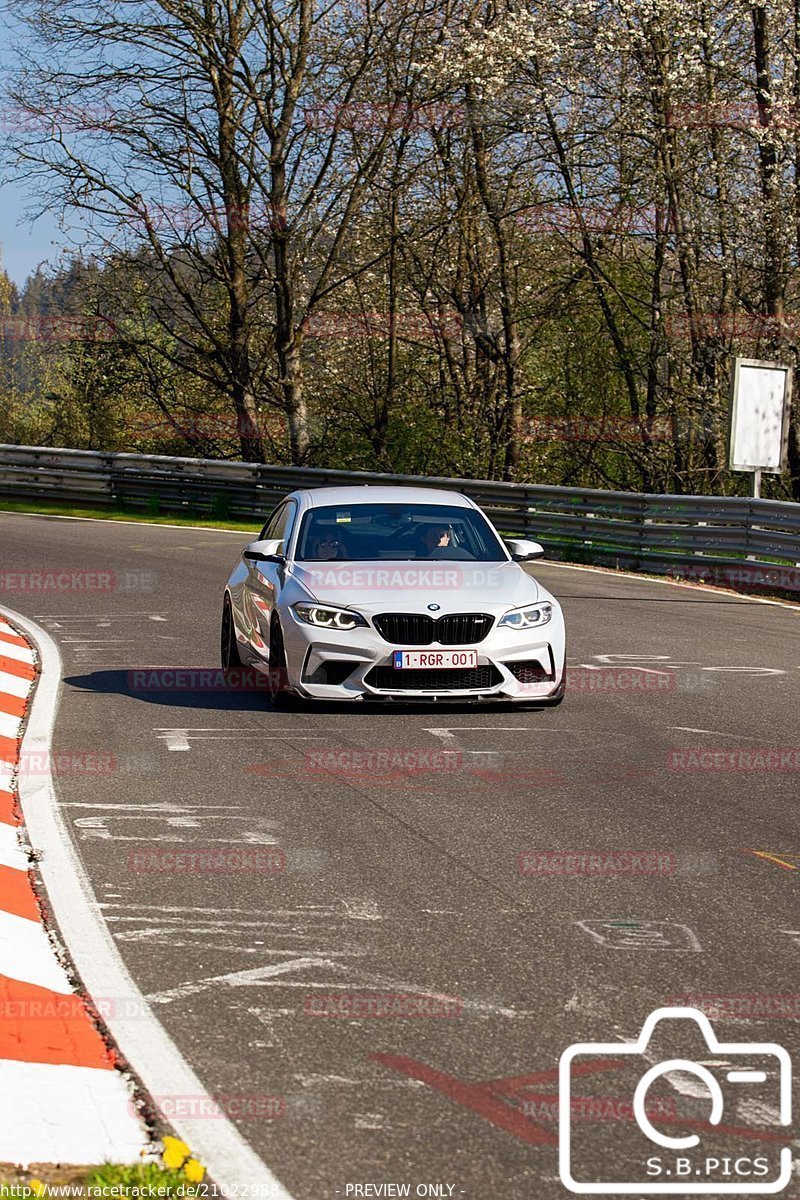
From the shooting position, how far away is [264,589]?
11.4 m

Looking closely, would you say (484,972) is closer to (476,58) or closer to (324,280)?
(476,58)

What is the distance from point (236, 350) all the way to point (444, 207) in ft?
17.8

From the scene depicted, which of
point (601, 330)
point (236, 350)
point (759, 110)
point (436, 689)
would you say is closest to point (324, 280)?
point (236, 350)

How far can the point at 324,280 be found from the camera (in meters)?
33.6

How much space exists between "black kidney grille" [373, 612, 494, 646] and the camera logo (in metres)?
5.97

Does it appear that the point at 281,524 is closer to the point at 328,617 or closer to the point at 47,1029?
the point at 328,617

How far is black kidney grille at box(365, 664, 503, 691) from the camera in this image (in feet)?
34.7

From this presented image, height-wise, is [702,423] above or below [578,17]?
below

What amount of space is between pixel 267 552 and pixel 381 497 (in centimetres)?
116
